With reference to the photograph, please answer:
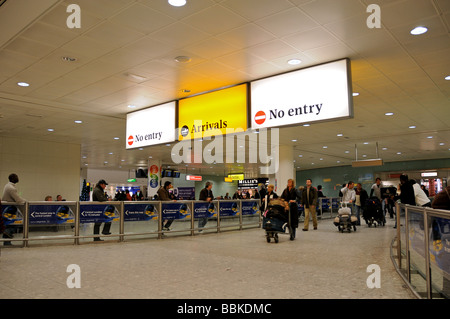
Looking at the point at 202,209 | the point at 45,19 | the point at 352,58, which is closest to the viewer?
the point at 45,19

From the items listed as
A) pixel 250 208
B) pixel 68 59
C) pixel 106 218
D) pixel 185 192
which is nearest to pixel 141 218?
pixel 106 218

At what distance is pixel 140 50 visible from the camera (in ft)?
20.6

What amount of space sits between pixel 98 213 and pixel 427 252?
25.4 feet

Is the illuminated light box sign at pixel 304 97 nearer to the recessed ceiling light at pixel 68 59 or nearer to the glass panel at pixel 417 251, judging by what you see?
the glass panel at pixel 417 251

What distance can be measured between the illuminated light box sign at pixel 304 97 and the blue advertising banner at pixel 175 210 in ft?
14.0

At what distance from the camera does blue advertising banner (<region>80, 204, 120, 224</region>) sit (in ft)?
29.1

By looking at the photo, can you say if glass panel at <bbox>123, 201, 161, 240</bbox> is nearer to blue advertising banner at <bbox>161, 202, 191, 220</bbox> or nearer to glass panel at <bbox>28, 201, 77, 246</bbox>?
blue advertising banner at <bbox>161, 202, 191, 220</bbox>

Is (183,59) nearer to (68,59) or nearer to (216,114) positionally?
(216,114)

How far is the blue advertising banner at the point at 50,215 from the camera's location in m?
8.29

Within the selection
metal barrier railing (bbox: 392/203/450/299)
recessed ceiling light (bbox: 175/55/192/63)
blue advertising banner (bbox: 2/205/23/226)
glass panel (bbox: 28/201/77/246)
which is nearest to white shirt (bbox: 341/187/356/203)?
metal barrier railing (bbox: 392/203/450/299)

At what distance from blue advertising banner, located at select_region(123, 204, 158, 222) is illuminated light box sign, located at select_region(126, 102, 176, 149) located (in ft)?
5.58

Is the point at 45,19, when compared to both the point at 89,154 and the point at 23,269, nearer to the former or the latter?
the point at 23,269
